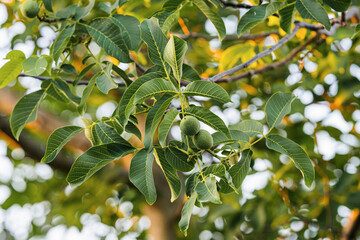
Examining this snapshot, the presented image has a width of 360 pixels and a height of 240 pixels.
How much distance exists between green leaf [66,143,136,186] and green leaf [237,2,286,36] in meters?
0.46

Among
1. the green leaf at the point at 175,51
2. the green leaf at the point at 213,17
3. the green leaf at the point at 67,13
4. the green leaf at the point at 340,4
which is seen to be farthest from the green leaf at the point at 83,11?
the green leaf at the point at 340,4

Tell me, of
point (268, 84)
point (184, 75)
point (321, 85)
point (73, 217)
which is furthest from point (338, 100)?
point (73, 217)

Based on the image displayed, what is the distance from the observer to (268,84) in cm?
270

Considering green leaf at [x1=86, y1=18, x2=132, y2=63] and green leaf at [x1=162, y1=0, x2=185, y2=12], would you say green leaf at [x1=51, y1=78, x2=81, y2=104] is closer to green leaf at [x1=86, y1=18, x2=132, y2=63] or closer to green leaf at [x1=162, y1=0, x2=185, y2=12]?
green leaf at [x1=86, y1=18, x2=132, y2=63]

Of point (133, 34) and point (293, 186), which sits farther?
point (293, 186)

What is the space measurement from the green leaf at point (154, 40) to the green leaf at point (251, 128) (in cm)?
28

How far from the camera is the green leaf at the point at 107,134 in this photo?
898mm

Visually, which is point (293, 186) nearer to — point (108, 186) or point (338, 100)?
point (338, 100)

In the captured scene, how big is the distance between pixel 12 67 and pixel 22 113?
132 millimetres

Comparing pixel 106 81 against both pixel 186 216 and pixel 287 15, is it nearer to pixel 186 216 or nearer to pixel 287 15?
pixel 186 216

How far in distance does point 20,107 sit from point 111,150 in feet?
1.22

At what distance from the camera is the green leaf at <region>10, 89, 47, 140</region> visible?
104 cm

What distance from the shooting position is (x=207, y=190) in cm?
73

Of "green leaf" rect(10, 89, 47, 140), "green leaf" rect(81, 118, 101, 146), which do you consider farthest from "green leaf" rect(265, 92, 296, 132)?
"green leaf" rect(10, 89, 47, 140)
